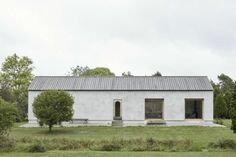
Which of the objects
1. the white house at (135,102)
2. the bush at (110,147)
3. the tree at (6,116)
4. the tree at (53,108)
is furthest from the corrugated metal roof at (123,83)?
the bush at (110,147)

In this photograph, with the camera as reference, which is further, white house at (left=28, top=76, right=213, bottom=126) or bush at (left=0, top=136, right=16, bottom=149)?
white house at (left=28, top=76, right=213, bottom=126)

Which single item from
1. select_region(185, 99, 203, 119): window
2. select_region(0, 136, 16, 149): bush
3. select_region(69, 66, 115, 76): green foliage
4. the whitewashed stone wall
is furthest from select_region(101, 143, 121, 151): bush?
select_region(69, 66, 115, 76): green foliage

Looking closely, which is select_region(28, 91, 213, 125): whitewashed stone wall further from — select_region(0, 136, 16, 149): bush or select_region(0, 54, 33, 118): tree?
select_region(0, 136, 16, 149): bush

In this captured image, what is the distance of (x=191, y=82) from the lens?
146 feet

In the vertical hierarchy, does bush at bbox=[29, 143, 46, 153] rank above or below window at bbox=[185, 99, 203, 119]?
below

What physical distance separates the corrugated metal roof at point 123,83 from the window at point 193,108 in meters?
1.86

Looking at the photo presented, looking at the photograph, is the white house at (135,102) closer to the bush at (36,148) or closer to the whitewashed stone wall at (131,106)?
the whitewashed stone wall at (131,106)

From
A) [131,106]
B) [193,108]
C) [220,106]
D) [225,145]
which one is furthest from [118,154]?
[220,106]

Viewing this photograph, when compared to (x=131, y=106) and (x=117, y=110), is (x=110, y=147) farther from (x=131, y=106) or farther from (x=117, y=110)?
(x=117, y=110)

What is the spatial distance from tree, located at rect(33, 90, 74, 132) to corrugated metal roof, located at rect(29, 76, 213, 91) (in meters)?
7.49

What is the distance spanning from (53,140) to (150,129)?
14233mm

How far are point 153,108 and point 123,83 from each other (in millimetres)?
4102

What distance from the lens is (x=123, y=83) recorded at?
4481 centimetres

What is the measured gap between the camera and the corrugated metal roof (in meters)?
43.5
